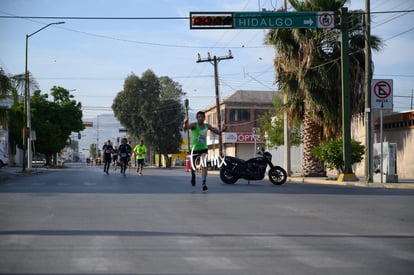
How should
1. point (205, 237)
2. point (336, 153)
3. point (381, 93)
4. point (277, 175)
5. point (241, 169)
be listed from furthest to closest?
point (336, 153), point (381, 93), point (277, 175), point (241, 169), point (205, 237)

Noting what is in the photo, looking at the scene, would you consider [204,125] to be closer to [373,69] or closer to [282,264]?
[282,264]

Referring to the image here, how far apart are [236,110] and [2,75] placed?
49980 millimetres

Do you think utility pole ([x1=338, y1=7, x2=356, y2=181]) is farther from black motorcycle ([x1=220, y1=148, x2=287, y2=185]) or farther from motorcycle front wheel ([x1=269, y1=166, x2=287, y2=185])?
A: black motorcycle ([x1=220, y1=148, x2=287, y2=185])

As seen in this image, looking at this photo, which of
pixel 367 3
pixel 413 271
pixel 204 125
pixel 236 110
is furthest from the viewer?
pixel 236 110

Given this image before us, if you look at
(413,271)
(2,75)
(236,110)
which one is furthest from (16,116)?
(236,110)

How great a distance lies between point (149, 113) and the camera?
79625 millimetres

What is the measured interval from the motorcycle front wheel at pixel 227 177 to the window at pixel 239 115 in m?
54.0

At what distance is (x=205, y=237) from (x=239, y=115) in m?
67.6

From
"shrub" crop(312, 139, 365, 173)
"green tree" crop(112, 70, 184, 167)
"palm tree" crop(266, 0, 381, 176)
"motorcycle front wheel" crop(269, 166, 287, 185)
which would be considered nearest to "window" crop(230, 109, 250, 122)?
"green tree" crop(112, 70, 184, 167)

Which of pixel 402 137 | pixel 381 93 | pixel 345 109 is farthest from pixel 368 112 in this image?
pixel 402 137

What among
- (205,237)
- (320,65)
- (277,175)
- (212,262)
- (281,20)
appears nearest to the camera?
(212,262)

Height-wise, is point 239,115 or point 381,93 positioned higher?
point 239,115

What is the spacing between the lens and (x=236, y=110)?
7494 cm

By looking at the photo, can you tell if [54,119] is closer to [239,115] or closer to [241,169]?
[239,115]
